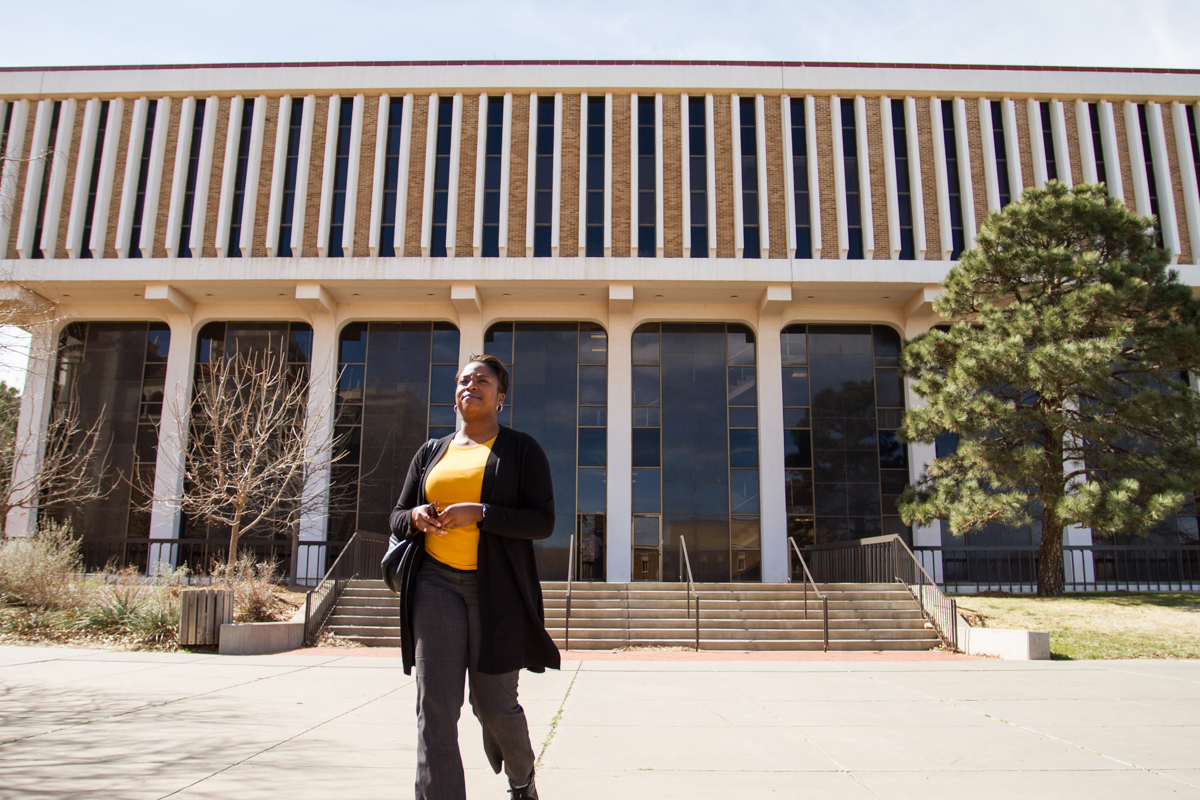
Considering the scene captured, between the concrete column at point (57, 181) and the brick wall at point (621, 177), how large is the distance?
51.1 ft

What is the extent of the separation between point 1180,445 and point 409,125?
2060 centimetres

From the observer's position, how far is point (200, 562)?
21953 mm

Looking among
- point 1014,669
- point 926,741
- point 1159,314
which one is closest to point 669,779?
point 926,741

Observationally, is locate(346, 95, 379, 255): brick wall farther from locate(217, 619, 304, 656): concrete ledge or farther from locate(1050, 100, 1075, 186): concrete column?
locate(1050, 100, 1075, 186): concrete column

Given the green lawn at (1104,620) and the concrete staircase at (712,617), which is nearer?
the green lawn at (1104,620)

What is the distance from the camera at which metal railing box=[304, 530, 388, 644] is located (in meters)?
12.9

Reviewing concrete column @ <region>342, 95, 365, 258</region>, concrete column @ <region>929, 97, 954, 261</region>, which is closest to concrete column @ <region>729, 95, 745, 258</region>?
concrete column @ <region>929, 97, 954, 261</region>

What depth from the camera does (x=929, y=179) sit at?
885 inches

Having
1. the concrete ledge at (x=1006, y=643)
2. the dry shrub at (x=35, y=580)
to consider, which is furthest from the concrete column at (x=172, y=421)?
the concrete ledge at (x=1006, y=643)

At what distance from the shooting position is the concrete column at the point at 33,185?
22141mm

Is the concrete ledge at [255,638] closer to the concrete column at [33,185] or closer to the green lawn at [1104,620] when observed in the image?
the green lawn at [1104,620]

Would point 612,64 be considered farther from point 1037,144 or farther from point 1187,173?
point 1187,173

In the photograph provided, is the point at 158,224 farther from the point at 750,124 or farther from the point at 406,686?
the point at 406,686

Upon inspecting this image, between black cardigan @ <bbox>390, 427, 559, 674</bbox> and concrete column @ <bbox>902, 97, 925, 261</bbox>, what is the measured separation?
67.4ft
